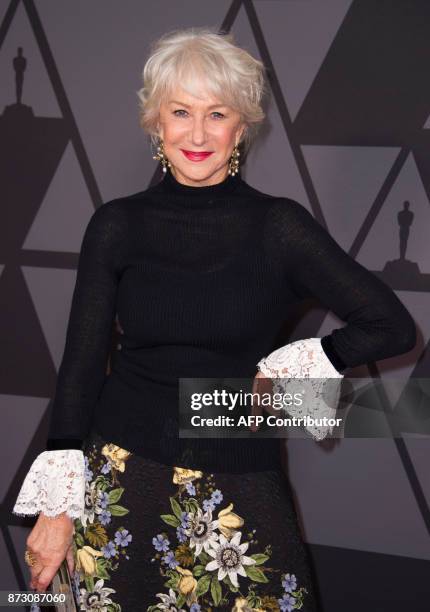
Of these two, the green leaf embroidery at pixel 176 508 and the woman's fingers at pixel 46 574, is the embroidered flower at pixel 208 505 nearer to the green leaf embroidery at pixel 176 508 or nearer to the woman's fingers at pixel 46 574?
the green leaf embroidery at pixel 176 508

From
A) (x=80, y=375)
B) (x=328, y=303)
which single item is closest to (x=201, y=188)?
(x=328, y=303)

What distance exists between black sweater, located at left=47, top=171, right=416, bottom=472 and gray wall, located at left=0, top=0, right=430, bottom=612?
44 cm

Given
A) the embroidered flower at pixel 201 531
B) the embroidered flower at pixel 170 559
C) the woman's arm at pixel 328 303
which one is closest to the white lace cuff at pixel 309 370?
the woman's arm at pixel 328 303

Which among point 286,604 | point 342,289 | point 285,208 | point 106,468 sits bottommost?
point 286,604

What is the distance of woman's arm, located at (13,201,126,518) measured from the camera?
1.69m

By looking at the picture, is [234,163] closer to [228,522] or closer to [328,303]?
[328,303]

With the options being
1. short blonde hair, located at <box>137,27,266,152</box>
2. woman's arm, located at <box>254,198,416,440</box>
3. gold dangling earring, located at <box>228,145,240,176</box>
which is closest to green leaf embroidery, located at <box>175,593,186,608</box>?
woman's arm, located at <box>254,198,416,440</box>

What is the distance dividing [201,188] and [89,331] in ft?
1.38

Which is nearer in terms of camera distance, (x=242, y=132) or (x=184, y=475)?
(x=184, y=475)

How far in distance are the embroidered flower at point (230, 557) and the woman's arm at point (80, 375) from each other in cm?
30

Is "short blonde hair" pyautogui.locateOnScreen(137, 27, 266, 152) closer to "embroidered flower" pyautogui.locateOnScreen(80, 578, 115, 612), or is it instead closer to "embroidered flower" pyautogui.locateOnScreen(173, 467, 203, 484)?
"embroidered flower" pyautogui.locateOnScreen(173, 467, 203, 484)

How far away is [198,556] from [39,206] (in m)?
1.28

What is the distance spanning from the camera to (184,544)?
1.69m

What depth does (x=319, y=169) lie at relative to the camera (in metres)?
Answer: 2.19
